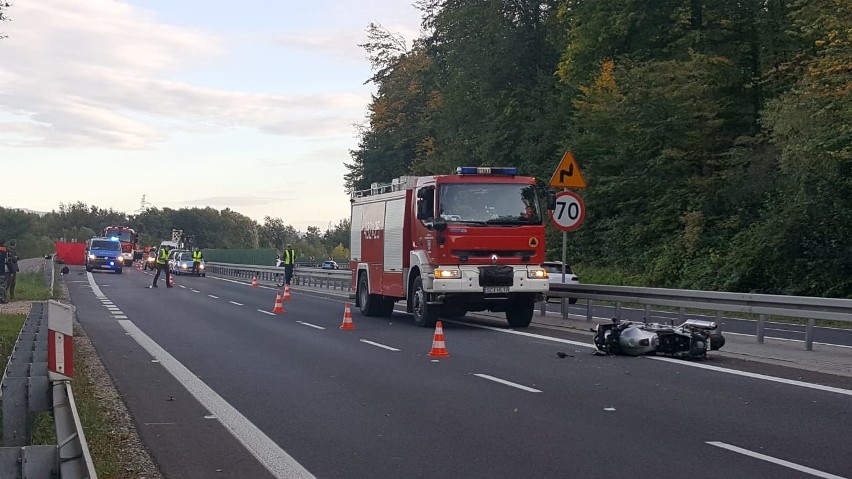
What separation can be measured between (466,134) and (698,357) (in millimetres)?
41245

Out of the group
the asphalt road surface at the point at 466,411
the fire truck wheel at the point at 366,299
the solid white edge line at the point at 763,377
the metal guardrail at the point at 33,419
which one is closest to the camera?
the metal guardrail at the point at 33,419

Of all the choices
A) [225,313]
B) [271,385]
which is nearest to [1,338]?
[271,385]

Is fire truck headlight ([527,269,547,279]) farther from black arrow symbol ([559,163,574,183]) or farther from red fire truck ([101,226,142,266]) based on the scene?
red fire truck ([101,226,142,266])

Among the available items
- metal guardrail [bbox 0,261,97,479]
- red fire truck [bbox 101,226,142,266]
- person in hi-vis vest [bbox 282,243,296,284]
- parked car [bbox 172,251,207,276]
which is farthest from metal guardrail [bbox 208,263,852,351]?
red fire truck [bbox 101,226,142,266]

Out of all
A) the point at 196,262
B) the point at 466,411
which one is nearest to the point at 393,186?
the point at 466,411

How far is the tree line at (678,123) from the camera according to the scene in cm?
2958

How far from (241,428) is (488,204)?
12295mm

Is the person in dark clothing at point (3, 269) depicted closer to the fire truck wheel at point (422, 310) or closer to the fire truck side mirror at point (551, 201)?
the fire truck wheel at point (422, 310)

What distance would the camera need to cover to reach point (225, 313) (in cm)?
2747

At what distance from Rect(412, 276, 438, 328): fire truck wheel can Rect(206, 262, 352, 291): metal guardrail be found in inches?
633

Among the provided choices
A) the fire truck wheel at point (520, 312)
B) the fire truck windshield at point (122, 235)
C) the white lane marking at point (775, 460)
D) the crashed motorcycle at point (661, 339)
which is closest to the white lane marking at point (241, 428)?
the white lane marking at point (775, 460)

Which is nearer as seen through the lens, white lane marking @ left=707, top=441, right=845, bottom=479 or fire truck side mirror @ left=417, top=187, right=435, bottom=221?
white lane marking @ left=707, top=441, right=845, bottom=479

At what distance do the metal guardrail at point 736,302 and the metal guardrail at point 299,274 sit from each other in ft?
57.6

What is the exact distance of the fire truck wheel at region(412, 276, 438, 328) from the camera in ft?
71.3
